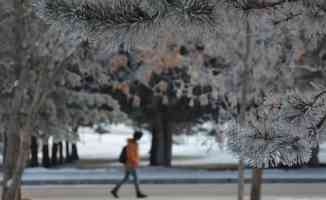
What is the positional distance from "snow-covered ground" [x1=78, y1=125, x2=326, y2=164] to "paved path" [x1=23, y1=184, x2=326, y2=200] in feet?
34.3

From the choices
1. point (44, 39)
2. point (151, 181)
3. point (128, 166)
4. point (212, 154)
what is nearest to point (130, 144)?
point (128, 166)

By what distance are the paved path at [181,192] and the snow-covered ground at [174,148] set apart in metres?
10.4

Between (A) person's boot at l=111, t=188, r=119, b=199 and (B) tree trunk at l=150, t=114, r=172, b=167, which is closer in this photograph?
(A) person's boot at l=111, t=188, r=119, b=199

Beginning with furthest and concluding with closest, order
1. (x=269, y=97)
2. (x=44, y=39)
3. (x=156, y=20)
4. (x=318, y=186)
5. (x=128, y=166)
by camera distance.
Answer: (x=318, y=186) < (x=128, y=166) < (x=44, y=39) < (x=269, y=97) < (x=156, y=20)

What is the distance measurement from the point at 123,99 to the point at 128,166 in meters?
16.2

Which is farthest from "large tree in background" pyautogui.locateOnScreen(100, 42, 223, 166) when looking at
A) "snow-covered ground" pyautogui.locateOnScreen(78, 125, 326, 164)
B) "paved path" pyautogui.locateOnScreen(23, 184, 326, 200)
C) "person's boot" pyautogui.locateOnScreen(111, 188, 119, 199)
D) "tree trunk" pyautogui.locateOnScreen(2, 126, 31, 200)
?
"tree trunk" pyautogui.locateOnScreen(2, 126, 31, 200)

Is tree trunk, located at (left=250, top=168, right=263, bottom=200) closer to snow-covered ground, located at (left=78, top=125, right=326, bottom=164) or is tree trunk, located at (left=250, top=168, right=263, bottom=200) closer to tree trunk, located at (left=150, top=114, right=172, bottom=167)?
snow-covered ground, located at (left=78, top=125, right=326, bottom=164)

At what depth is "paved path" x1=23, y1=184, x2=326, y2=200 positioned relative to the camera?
19547 mm

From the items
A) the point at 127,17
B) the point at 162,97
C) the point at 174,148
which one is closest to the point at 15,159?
the point at 127,17

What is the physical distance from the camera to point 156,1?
353cm

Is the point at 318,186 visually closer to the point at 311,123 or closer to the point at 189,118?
the point at 189,118

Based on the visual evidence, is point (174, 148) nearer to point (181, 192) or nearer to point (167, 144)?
point (167, 144)

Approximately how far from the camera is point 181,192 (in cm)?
2119

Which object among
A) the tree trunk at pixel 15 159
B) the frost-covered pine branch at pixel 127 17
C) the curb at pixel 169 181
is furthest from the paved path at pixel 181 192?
the frost-covered pine branch at pixel 127 17
